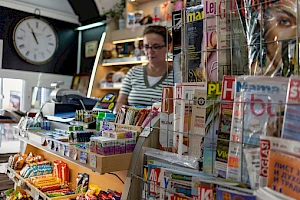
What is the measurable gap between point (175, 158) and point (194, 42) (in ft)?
1.31

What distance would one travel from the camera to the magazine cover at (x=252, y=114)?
710mm

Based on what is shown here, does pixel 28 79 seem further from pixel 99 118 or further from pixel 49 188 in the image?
pixel 99 118

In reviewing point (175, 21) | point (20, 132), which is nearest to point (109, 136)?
point (175, 21)

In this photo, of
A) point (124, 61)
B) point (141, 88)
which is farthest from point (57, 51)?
point (141, 88)

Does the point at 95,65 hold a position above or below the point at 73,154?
above

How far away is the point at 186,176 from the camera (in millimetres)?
865

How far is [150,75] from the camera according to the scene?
2166 millimetres

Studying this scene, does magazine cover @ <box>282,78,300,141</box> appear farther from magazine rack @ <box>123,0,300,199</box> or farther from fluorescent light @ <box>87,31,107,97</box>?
fluorescent light @ <box>87,31,107,97</box>

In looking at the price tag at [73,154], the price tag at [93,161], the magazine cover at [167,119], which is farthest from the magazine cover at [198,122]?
the price tag at [73,154]

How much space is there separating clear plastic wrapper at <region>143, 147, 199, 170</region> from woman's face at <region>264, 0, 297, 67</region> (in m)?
0.37

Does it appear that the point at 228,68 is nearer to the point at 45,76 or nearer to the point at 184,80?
the point at 184,80

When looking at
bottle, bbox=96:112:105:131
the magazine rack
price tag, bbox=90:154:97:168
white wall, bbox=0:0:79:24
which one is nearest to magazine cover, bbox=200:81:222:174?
the magazine rack

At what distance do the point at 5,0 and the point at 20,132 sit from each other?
276 centimetres

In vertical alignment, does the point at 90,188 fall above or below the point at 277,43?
below
